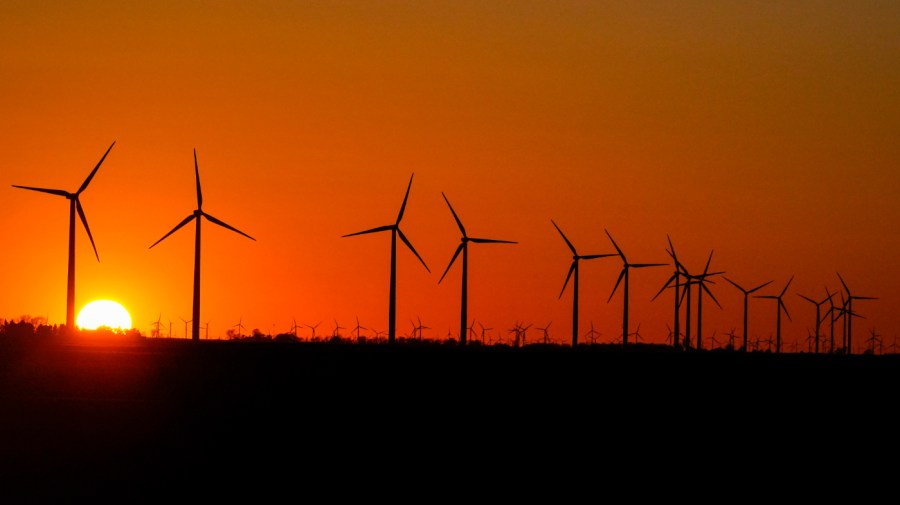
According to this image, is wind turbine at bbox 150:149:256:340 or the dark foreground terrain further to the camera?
wind turbine at bbox 150:149:256:340

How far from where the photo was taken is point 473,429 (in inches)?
2293

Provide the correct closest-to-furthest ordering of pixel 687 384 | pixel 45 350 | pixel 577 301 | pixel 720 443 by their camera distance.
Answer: pixel 720 443
pixel 687 384
pixel 45 350
pixel 577 301

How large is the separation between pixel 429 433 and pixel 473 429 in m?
2.28

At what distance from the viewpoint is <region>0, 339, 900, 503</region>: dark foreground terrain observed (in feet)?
151

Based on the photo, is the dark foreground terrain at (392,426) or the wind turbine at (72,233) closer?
the dark foreground terrain at (392,426)

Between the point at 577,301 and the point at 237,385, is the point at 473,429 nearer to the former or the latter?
the point at 237,385

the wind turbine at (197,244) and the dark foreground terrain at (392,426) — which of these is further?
the wind turbine at (197,244)

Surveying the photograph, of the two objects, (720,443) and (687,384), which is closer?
(720,443)

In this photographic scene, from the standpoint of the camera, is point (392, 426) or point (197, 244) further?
point (197, 244)

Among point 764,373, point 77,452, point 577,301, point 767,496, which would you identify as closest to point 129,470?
point 77,452

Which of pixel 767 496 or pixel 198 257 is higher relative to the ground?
pixel 198 257

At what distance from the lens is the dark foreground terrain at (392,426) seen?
45.9 metres

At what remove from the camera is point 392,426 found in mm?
58469

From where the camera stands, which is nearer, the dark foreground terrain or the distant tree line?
the dark foreground terrain
